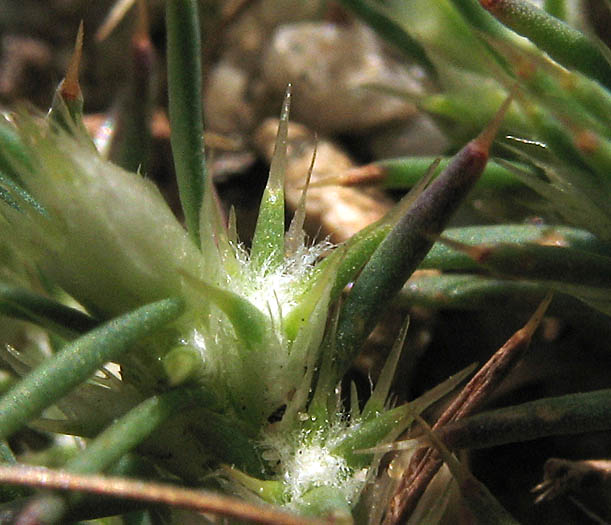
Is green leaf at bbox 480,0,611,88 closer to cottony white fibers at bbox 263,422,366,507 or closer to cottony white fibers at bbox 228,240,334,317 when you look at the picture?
cottony white fibers at bbox 228,240,334,317

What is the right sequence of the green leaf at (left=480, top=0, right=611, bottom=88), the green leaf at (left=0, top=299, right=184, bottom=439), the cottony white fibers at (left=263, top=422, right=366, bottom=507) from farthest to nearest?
the green leaf at (left=480, top=0, right=611, bottom=88), the cottony white fibers at (left=263, top=422, right=366, bottom=507), the green leaf at (left=0, top=299, right=184, bottom=439)

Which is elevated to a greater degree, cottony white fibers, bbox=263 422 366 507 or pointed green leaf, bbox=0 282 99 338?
pointed green leaf, bbox=0 282 99 338

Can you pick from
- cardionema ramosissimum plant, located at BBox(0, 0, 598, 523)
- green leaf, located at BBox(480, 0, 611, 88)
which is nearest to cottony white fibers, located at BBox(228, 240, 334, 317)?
cardionema ramosissimum plant, located at BBox(0, 0, 598, 523)

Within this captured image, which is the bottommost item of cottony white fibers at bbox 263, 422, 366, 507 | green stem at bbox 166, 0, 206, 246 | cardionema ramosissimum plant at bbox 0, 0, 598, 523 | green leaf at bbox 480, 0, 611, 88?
cottony white fibers at bbox 263, 422, 366, 507

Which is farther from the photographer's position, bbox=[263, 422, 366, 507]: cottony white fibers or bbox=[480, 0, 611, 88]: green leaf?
bbox=[480, 0, 611, 88]: green leaf

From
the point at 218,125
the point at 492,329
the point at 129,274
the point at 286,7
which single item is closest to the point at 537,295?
the point at 492,329

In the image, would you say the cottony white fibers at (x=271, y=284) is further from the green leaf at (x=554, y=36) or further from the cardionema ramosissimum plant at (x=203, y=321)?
the green leaf at (x=554, y=36)

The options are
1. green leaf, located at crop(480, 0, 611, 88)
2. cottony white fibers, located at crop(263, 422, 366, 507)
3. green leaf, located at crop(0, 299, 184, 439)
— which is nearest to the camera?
green leaf, located at crop(0, 299, 184, 439)

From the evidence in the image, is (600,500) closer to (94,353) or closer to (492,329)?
(492,329)

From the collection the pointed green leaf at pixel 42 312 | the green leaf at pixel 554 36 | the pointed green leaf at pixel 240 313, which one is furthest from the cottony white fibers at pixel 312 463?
the green leaf at pixel 554 36

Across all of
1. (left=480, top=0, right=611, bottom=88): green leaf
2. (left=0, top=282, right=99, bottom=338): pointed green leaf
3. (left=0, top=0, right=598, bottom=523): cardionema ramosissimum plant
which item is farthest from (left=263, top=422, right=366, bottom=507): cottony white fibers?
(left=480, top=0, right=611, bottom=88): green leaf
